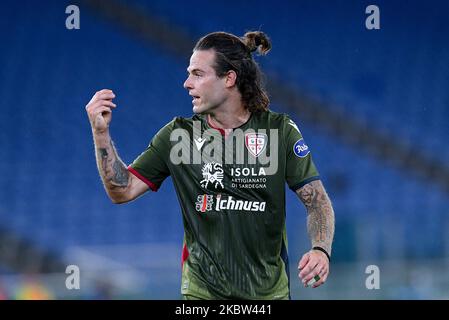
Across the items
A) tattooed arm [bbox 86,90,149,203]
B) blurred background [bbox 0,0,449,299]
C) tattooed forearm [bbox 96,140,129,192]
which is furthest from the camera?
blurred background [bbox 0,0,449,299]

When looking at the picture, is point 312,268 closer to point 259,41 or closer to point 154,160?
point 154,160

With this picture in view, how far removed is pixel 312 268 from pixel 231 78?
982mm

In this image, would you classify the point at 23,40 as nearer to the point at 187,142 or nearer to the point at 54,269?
the point at 54,269

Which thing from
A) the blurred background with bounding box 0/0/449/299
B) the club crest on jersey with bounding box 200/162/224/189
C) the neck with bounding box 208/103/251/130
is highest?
the blurred background with bounding box 0/0/449/299

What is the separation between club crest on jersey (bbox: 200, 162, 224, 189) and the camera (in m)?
3.63

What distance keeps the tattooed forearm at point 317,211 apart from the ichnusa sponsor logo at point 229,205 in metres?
0.20

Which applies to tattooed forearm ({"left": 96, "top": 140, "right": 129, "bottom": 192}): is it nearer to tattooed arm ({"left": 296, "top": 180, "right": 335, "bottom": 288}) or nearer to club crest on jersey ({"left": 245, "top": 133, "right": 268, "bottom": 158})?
club crest on jersey ({"left": 245, "top": 133, "right": 268, "bottom": 158})

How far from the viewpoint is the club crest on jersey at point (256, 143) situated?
3680 mm

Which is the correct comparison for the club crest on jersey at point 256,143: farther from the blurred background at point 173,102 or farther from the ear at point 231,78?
the blurred background at point 173,102
